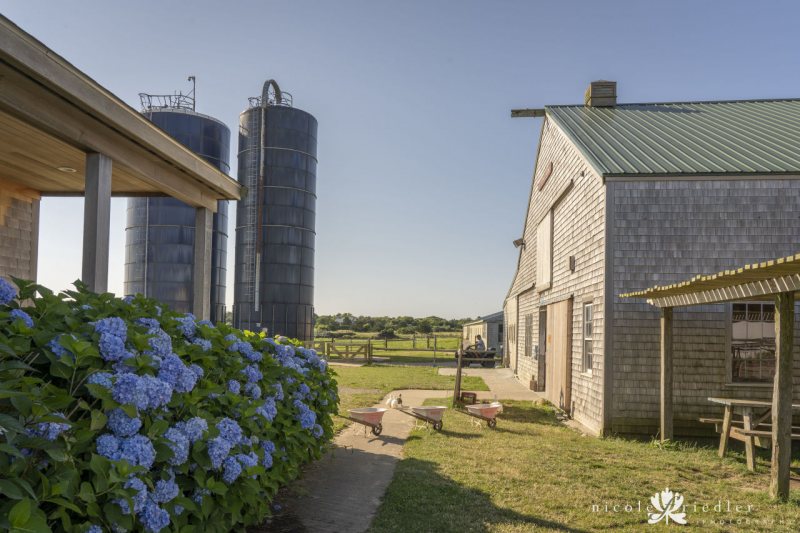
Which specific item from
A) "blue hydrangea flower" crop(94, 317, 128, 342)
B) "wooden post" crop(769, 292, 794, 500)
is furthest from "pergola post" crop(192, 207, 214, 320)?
"wooden post" crop(769, 292, 794, 500)

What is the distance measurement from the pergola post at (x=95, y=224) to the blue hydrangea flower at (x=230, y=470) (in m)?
3.43

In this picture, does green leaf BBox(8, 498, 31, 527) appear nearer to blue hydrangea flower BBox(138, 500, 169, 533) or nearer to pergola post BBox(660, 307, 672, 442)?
blue hydrangea flower BBox(138, 500, 169, 533)

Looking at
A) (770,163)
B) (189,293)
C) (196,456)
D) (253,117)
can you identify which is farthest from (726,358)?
(253,117)

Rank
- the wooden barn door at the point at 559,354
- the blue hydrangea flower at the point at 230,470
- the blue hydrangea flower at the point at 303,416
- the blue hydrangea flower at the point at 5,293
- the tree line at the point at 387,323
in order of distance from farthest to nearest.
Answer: the tree line at the point at 387,323, the wooden barn door at the point at 559,354, the blue hydrangea flower at the point at 303,416, the blue hydrangea flower at the point at 230,470, the blue hydrangea flower at the point at 5,293

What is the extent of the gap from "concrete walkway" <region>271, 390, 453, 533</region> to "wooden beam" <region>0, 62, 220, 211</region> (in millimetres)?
4227

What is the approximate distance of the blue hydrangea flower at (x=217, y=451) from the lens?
10.5ft

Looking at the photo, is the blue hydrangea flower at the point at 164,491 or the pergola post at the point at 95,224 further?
the pergola post at the point at 95,224

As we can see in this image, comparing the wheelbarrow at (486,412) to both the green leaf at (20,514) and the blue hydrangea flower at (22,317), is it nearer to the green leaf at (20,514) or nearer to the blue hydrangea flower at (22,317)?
the blue hydrangea flower at (22,317)

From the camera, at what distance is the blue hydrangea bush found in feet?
7.20

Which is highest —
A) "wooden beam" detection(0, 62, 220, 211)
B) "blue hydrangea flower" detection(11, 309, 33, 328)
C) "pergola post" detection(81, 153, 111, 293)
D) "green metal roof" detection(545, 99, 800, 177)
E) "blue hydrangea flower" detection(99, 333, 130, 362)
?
"green metal roof" detection(545, 99, 800, 177)

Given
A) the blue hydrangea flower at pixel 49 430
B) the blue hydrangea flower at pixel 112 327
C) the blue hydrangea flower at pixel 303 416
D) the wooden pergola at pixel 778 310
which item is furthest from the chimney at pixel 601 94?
the blue hydrangea flower at pixel 49 430

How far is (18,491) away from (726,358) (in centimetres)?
1019

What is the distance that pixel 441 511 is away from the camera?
548 centimetres

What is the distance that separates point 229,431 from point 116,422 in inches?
37.0
